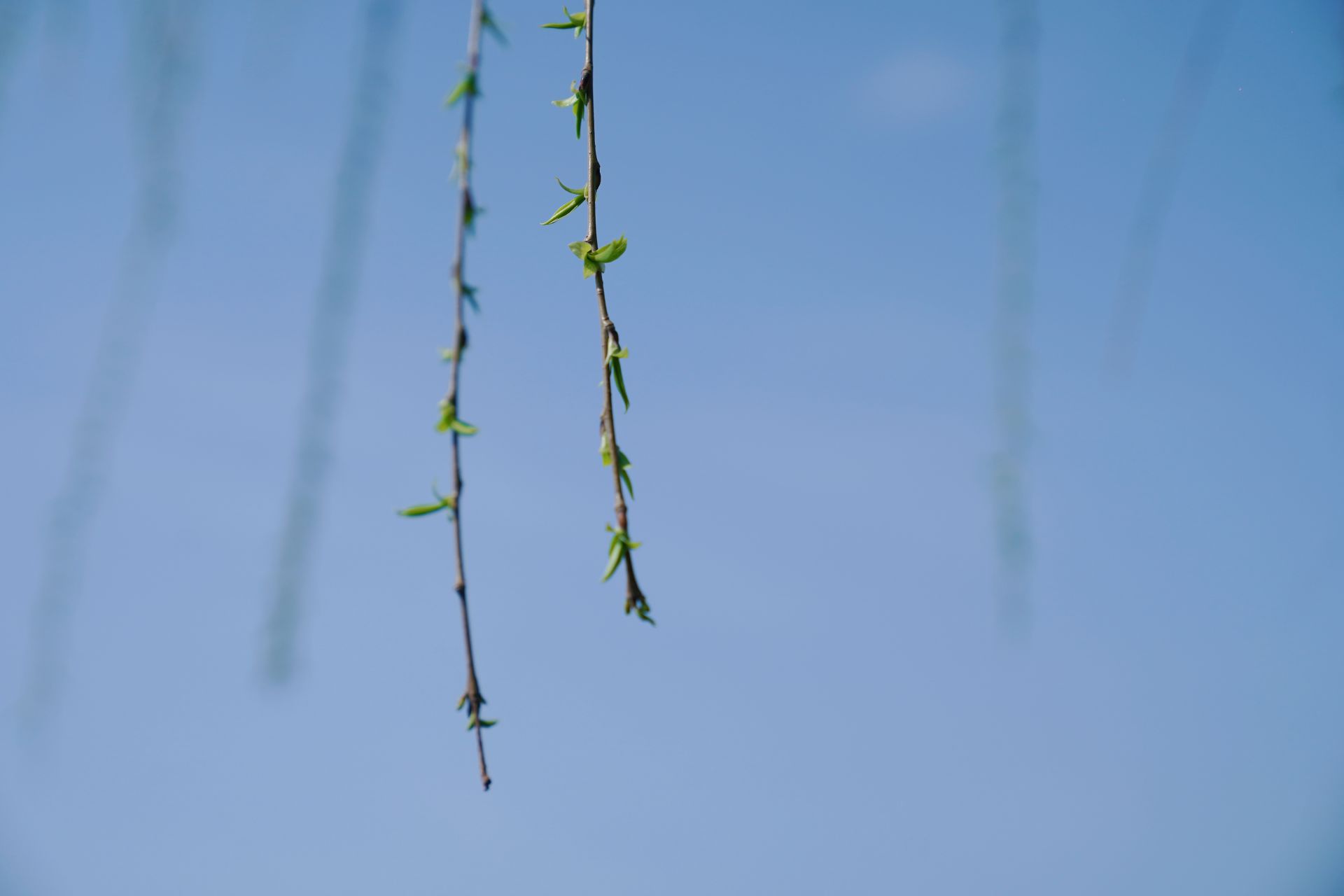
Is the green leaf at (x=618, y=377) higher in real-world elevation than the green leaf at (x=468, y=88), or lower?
lower

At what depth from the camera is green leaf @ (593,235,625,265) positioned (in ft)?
3.08

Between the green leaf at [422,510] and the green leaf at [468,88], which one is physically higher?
the green leaf at [468,88]

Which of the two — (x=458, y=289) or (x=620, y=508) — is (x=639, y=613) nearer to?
(x=620, y=508)

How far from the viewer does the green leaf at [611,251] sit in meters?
0.94

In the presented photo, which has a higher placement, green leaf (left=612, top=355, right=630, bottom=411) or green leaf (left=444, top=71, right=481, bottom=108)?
green leaf (left=444, top=71, right=481, bottom=108)

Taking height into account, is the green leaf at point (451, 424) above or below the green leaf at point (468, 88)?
below

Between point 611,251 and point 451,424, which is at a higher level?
point 611,251

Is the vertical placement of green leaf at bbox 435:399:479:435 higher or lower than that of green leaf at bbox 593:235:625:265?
lower

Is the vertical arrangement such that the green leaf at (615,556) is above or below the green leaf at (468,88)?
below

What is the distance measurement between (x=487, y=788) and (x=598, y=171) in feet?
1.75

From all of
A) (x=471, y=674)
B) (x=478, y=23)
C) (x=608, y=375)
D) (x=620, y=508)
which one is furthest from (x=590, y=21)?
(x=471, y=674)

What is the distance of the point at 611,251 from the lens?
0.94m

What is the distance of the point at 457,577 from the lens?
0.77m

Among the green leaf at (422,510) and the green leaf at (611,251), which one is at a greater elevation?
the green leaf at (611,251)
